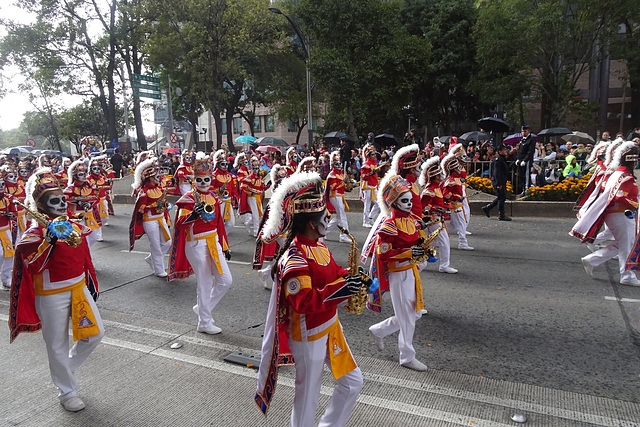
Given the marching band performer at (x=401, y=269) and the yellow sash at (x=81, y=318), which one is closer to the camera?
the yellow sash at (x=81, y=318)

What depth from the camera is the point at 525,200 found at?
44.8 ft

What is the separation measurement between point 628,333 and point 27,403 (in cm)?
651

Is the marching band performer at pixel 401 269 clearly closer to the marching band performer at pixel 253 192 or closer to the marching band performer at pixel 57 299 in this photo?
the marching band performer at pixel 57 299

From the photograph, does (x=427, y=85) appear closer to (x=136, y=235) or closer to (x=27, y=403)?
(x=136, y=235)

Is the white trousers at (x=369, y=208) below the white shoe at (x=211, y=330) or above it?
above

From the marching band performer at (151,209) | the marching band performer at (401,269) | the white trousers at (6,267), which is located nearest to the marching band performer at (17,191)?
the white trousers at (6,267)

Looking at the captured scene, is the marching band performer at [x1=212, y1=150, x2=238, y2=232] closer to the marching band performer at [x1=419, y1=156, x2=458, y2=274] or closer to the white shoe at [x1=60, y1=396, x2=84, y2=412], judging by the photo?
the marching band performer at [x1=419, y1=156, x2=458, y2=274]

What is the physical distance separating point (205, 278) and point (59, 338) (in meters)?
1.95

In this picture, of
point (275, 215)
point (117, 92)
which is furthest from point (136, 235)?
point (117, 92)

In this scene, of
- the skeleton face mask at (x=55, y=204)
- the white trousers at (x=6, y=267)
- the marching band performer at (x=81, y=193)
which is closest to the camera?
the skeleton face mask at (x=55, y=204)

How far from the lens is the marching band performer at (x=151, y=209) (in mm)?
8578

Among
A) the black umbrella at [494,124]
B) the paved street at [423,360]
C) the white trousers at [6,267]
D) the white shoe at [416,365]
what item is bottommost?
the paved street at [423,360]

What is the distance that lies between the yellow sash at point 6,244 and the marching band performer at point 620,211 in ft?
31.7

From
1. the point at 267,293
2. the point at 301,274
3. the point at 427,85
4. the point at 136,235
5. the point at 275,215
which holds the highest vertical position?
the point at 427,85
